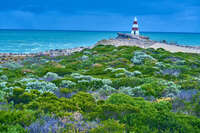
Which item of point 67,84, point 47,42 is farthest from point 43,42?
point 67,84

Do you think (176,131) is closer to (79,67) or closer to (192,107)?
(192,107)

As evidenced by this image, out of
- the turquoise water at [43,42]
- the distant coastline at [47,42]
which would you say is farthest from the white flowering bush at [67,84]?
the turquoise water at [43,42]

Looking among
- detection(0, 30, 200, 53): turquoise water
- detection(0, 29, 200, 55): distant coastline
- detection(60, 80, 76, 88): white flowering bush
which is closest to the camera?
detection(60, 80, 76, 88): white flowering bush

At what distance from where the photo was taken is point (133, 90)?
8.31 m

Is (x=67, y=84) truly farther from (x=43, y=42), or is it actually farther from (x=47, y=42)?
(x=47, y=42)

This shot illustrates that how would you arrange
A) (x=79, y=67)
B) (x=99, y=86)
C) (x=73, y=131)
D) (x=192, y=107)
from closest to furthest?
(x=73, y=131)
(x=192, y=107)
(x=99, y=86)
(x=79, y=67)

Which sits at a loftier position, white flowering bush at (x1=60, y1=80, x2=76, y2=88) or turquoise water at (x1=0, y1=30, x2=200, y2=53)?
turquoise water at (x1=0, y1=30, x2=200, y2=53)

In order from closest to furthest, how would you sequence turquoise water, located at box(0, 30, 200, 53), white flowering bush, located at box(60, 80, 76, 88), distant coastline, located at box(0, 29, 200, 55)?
white flowering bush, located at box(60, 80, 76, 88), distant coastline, located at box(0, 29, 200, 55), turquoise water, located at box(0, 30, 200, 53)

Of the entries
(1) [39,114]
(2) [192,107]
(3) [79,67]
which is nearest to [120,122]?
(1) [39,114]

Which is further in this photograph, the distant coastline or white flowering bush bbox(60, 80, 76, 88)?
the distant coastline

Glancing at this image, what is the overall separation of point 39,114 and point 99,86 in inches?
176

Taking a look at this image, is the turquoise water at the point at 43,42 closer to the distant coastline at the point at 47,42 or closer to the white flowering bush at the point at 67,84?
the distant coastline at the point at 47,42

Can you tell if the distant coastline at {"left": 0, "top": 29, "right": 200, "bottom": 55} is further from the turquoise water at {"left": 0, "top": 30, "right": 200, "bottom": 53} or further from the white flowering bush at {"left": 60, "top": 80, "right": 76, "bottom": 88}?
the white flowering bush at {"left": 60, "top": 80, "right": 76, "bottom": 88}

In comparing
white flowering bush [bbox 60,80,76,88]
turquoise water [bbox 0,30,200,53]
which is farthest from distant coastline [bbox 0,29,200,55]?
white flowering bush [bbox 60,80,76,88]
